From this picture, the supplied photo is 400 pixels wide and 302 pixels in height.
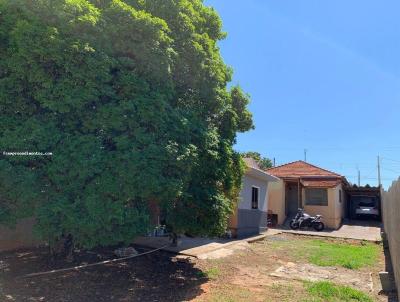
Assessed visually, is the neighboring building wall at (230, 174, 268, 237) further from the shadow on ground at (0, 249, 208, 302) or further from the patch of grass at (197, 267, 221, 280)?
the shadow on ground at (0, 249, 208, 302)

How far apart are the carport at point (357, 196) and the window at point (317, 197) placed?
28.2 feet

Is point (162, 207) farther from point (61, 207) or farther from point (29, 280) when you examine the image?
point (29, 280)

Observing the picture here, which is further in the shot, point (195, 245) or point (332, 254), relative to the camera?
point (332, 254)

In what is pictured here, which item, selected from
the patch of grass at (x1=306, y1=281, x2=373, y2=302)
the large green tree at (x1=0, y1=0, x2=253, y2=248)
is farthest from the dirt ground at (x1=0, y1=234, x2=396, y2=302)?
the large green tree at (x1=0, y1=0, x2=253, y2=248)

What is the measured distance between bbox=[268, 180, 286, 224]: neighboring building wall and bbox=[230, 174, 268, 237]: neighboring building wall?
13.5 ft

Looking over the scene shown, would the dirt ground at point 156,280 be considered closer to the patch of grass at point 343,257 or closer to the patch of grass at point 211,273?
the patch of grass at point 211,273

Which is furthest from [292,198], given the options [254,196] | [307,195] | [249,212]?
[249,212]

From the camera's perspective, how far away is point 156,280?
321 inches

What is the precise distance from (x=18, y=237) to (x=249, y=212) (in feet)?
34.4

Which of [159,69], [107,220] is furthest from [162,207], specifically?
[159,69]

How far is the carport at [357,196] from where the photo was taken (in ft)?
106

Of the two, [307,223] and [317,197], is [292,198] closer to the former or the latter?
[317,197]

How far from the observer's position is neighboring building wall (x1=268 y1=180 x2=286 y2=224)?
24.1m

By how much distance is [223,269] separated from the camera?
9438mm
